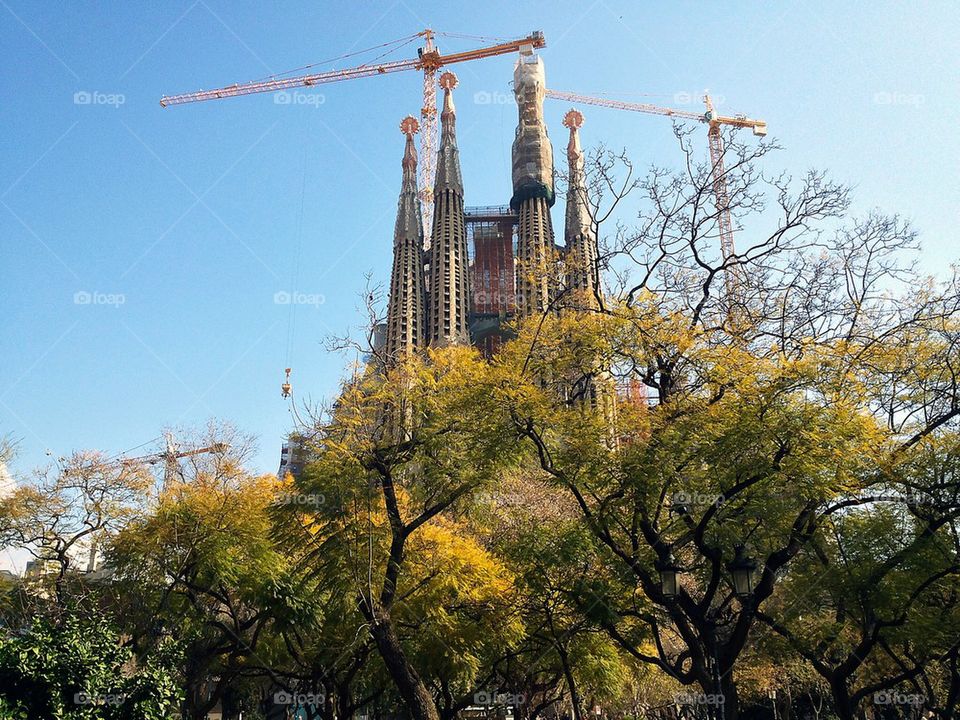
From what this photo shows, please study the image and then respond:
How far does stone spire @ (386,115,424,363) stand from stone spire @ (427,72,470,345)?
2069 mm

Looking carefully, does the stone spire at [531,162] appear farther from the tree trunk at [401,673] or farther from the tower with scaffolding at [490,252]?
the tree trunk at [401,673]

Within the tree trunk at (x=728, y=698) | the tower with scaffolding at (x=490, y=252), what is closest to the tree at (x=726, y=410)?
the tree trunk at (x=728, y=698)

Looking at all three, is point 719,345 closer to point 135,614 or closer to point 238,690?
point 135,614

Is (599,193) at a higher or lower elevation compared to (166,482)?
higher

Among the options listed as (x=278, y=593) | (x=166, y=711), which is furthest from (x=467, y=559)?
(x=166, y=711)

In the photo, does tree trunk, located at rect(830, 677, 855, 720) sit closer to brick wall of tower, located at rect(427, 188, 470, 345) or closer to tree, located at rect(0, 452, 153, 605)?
tree, located at rect(0, 452, 153, 605)

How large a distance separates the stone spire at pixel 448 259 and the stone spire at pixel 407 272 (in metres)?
2.07

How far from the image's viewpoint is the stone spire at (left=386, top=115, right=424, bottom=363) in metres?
102

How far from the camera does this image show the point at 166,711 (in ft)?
50.2

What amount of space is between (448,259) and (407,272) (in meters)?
5.90

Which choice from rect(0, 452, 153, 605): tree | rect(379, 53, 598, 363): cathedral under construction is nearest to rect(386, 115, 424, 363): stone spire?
rect(379, 53, 598, 363): cathedral under construction

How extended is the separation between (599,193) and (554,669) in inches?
599

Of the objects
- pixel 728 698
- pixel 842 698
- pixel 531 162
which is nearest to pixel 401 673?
pixel 728 698

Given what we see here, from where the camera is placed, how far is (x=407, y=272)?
104938mm
